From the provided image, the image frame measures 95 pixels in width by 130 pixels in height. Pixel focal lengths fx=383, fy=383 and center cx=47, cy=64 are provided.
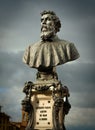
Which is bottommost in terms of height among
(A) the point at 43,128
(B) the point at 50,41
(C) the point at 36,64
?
(A) the point at 43,128

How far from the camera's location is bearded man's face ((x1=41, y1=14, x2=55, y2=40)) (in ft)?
60.8

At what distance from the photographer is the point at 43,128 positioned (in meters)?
16.9

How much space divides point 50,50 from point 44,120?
11.4 feet

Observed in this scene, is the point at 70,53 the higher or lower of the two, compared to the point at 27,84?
higher

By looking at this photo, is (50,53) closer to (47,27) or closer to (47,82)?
(47,27)

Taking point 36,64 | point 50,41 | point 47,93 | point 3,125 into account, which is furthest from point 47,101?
point 3,125

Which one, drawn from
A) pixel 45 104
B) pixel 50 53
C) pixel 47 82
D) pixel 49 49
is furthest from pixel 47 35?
pixel 45 104

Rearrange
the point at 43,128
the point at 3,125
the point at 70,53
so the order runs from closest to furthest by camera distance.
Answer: the point at 43,128, the point at 70,53, the point at 3,125

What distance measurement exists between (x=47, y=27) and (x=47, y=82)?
281 centimetres

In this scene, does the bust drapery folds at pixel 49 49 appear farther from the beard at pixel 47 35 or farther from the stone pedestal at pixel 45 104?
the stone pedestal at pixel 45 104

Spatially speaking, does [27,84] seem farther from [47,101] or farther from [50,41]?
[50,41]

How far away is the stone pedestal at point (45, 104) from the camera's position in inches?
668

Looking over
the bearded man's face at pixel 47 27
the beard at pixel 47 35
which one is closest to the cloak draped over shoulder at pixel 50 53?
the beard at pixel 47 35

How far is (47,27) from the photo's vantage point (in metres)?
18.5
